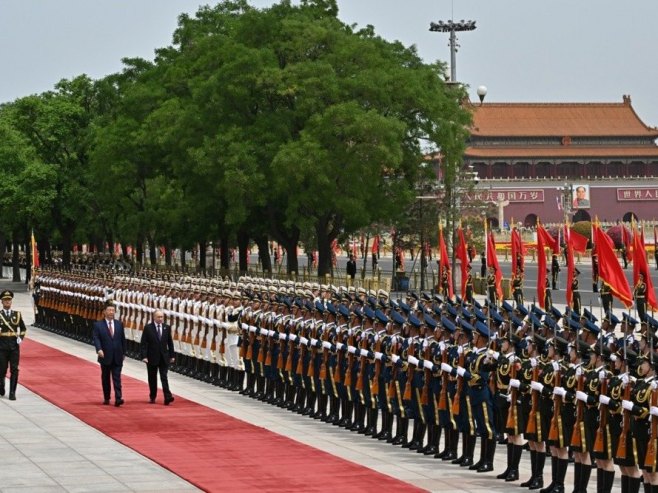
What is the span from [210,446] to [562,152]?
304 ft

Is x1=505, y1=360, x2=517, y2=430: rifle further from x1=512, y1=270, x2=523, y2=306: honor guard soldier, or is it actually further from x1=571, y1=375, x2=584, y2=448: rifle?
→ x1=512, y1=270, x2=523, y2=306: honor guard soldier

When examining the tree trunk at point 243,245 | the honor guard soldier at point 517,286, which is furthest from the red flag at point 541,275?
the tree trunk at point 243,245

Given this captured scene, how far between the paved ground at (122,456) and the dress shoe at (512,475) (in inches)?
4.2

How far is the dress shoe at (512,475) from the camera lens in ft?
46.7

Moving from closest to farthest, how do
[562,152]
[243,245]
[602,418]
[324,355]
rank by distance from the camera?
[602,418], [324,355], [243,245], [562,152]

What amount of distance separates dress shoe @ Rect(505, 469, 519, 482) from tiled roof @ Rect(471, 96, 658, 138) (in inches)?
3624

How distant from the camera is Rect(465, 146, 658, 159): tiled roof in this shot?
346ft

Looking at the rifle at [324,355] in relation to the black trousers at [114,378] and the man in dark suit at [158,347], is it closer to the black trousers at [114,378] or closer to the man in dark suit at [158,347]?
the man in dark suit at [158,347]

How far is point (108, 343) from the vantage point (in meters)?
20.3

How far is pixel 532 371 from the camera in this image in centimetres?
1379

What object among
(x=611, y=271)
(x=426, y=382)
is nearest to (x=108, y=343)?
(x=426, y=382)

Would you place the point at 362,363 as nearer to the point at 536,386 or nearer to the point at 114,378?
the point at 536,386

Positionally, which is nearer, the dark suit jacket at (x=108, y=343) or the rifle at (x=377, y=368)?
the rifle at (x=377, y=368)

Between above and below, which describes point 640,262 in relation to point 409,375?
above
